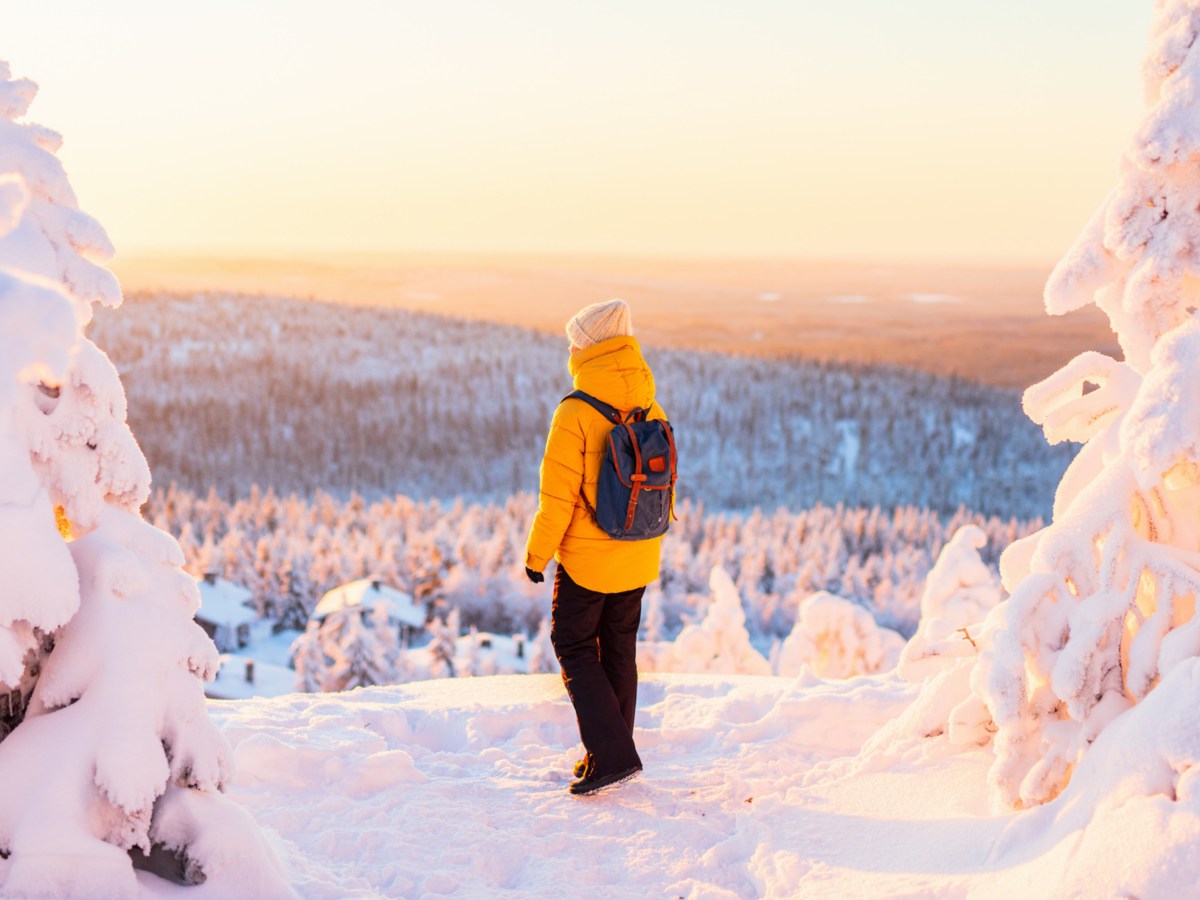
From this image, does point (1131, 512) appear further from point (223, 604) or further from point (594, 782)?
point (223, 604)

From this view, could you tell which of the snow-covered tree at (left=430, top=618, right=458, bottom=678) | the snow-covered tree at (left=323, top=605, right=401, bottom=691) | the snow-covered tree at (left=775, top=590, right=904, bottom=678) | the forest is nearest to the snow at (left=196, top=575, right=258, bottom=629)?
the snow-covered tree at (left=323, top=605, right=401, bottom=691)

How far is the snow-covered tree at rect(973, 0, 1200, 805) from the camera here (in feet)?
12.1

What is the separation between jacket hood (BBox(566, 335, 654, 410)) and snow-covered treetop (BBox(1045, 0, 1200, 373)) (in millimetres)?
1841

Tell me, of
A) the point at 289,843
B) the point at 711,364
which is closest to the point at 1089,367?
the point at 289,843

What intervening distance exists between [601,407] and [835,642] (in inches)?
755

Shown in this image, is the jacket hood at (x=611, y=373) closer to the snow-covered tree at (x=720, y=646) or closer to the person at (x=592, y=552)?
the person at (x=592, y=552)

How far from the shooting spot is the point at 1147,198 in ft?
13.2

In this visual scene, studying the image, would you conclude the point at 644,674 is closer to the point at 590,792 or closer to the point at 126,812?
the point at 590,792

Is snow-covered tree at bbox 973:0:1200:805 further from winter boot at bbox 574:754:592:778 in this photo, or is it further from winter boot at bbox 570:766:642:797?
winter boot at bbox 574:754:592:778

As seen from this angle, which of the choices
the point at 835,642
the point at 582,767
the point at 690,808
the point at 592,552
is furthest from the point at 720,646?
the point at 592,552

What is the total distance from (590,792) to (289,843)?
1.36 m

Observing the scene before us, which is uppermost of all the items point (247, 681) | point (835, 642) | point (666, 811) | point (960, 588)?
point (666, 811)

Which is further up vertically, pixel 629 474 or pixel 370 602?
pixel 629 474

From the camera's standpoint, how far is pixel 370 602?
3753 centimetres
